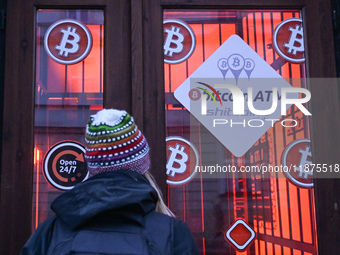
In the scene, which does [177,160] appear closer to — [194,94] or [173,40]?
[194,94]

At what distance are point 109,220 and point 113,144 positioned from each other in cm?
36

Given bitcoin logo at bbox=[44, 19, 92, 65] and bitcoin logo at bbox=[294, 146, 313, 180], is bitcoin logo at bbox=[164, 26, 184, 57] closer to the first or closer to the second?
bitcoin logo at bbox=[44, 19, 92, 65]

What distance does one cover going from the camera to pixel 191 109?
3.33 m

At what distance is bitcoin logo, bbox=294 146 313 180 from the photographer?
→ 3281 mm

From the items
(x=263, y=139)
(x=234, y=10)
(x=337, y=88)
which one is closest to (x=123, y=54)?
(x=234, y=10)

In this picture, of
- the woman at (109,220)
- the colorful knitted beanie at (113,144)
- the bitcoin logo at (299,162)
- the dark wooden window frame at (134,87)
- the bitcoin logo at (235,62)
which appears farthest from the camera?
the bitcoin logo at (235,62)

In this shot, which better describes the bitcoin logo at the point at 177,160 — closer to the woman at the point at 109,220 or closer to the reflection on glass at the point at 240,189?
the reflection on glass at the point at 240,189

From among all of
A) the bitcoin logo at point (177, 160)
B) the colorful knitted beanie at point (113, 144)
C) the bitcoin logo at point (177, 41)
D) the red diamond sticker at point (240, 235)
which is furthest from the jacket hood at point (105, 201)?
the bitcoin logo at point (177, 41)

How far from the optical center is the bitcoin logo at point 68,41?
334 cm

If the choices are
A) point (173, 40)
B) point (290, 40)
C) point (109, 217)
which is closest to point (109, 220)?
point (109, 217)

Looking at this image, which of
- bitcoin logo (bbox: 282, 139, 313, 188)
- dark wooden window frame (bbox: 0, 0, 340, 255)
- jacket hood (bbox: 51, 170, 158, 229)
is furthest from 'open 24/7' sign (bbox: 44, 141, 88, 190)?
bitcoin logo (bbox: 282, 139, 313, 188)

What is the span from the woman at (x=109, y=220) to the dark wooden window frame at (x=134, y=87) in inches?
48.8

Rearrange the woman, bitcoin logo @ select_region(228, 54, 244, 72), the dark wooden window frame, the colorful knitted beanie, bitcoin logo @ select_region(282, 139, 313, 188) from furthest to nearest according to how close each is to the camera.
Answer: bitcoin logo @ select_region(228, 54, 244, 72) → bitcoin logo @ select_region(282, 139, 313, 188) → the dark wooden window frame → the colorful knitted beanie → the woman

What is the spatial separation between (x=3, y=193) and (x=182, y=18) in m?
1.87
